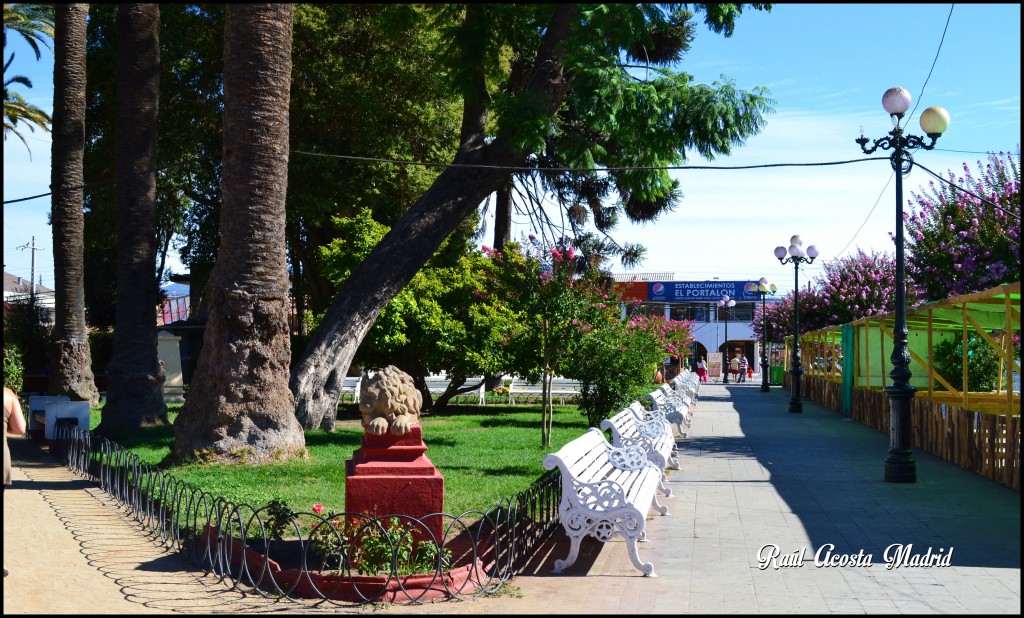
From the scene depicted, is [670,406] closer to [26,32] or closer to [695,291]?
[26,32]

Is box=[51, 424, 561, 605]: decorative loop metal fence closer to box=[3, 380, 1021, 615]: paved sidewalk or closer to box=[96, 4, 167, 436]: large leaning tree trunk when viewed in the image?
box=[3, 380, 1021, 615]: paved sidewalk

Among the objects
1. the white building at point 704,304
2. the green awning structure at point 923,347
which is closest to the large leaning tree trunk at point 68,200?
the green awning structure at point 923,347

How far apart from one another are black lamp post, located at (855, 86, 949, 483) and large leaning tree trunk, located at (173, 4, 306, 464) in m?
7.82

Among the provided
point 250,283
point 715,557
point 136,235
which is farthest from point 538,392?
point 715,557

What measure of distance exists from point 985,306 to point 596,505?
35.3ft

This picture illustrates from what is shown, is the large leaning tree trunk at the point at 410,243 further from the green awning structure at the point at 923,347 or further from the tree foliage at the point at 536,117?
the green awning structure at the point at 923,347

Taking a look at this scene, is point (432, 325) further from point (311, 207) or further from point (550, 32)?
point (550, 32)

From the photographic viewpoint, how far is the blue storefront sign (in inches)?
3088

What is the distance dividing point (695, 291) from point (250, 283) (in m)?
68.1

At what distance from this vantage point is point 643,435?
11406 mm

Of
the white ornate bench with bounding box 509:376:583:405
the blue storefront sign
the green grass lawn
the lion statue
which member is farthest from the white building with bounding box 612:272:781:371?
the lion statue

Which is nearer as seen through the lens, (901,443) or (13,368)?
(901,443)

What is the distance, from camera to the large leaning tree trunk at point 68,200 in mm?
20703

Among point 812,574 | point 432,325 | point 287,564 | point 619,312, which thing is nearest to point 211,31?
point 432,325
